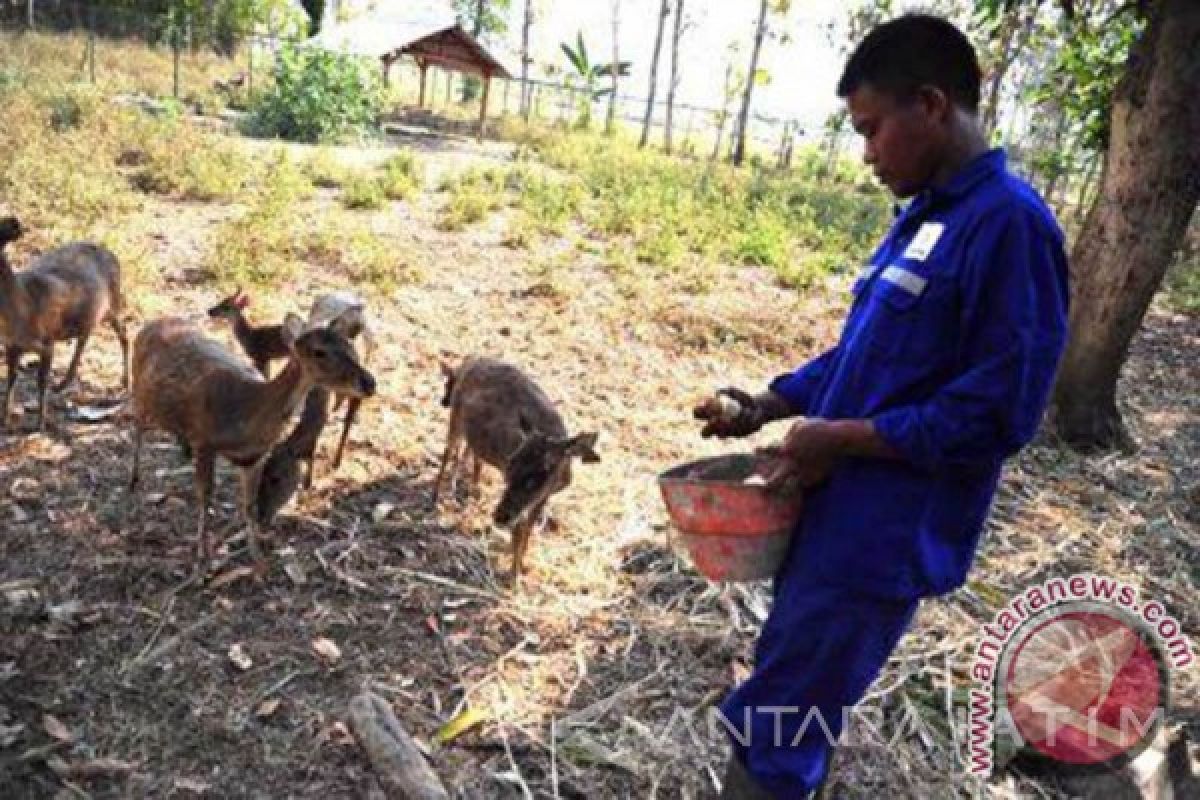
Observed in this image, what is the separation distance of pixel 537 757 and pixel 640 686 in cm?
66

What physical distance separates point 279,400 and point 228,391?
14.3 inches

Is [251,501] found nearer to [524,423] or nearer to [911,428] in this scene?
[524,423]

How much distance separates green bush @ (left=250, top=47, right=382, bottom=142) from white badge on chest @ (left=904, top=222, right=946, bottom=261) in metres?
18.6

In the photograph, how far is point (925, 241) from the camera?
2.21m

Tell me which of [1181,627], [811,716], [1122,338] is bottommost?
[1181,627]

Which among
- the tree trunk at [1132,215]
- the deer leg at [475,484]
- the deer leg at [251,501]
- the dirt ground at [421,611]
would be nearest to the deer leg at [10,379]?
the dirt ground at [421,611]

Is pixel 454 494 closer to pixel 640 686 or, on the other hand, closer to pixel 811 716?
pixel 640 686

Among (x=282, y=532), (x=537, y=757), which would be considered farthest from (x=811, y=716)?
(x=282, y=532)

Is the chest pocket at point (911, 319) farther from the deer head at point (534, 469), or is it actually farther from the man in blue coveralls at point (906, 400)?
the deer head at point (534, 469)

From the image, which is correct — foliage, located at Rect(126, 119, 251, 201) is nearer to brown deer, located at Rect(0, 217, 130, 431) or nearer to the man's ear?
brown deer, located at Rect(0, 217, 130, 431)

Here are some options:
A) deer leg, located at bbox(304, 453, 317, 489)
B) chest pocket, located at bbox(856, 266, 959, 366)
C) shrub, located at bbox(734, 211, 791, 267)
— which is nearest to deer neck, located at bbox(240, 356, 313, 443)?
deer leg, located at bbox(304, 453, 317, 489)

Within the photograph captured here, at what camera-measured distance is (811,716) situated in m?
2.43

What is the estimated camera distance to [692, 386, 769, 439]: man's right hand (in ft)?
9.50

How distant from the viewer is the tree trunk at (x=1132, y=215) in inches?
251
